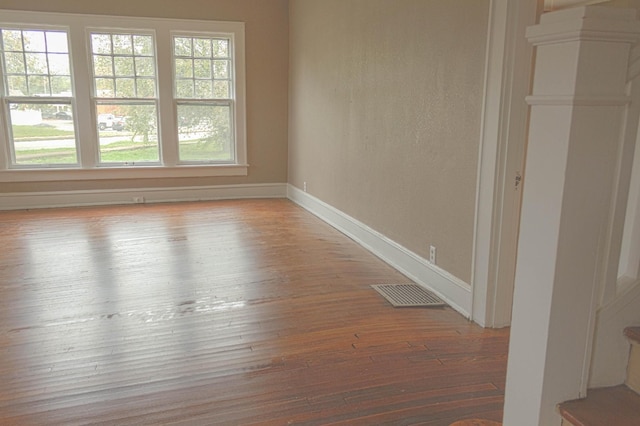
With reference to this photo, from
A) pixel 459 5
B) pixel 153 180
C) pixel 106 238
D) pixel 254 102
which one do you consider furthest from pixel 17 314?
pixel 254 102

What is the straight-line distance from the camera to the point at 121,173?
20.5ft

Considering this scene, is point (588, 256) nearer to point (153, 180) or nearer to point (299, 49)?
point (299, 49)

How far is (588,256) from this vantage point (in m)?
1.27

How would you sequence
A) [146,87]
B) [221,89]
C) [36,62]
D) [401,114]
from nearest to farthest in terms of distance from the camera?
[401,114]
[36,62]
[146,87]
[221,89]

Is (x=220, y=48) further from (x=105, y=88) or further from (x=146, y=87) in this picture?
(x=105, y=88)

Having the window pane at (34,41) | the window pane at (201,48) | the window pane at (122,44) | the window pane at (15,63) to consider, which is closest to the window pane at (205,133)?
the window pane at (201,48)

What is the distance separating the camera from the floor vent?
307 cm

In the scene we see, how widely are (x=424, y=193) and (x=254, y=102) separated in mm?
3896

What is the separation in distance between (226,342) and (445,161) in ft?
5.76

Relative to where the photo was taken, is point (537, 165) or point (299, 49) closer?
point (537, 165)

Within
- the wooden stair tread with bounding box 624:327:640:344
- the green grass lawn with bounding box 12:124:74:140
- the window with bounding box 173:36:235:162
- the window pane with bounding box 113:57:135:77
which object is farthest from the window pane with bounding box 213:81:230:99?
the wooden stair tread with bounding box 624:327:640:344

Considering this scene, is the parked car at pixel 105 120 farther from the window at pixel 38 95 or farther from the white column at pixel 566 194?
the white column at pixel 566 194

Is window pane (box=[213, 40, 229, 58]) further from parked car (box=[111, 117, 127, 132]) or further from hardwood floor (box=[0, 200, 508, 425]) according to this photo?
hardwood floor (box=[0, 200, 508, 425])

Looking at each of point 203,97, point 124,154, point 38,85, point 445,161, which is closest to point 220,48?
point 203,97
